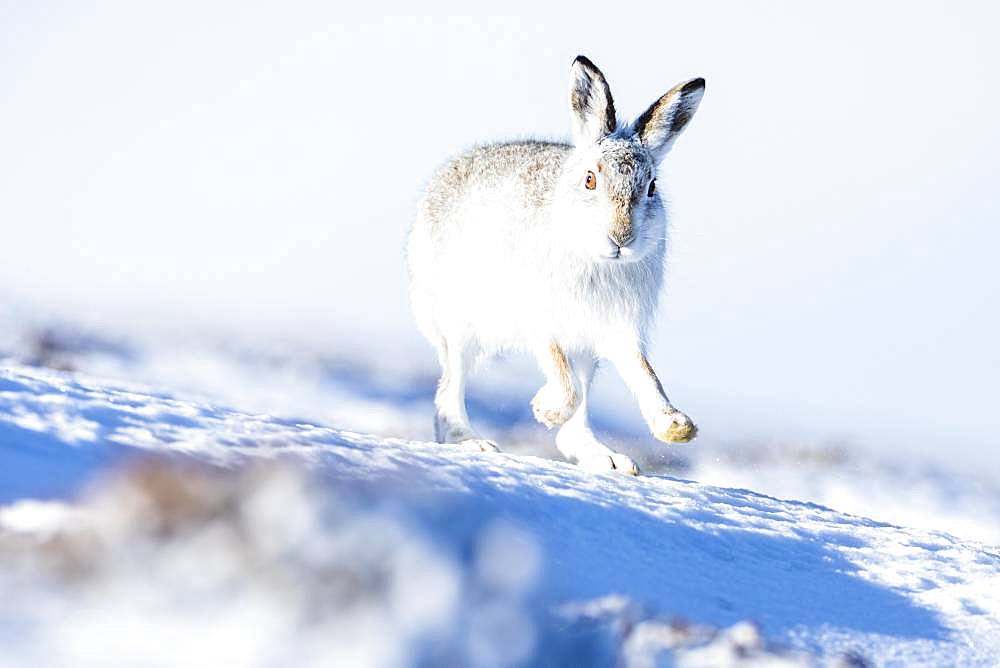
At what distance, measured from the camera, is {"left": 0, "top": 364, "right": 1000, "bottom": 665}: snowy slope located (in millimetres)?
2811

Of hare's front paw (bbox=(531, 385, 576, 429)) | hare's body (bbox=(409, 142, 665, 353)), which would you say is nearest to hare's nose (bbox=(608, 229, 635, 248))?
hare's body (bbox=(409, 142, 665, 353))

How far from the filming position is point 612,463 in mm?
6602

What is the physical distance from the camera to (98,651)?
2.61 metres

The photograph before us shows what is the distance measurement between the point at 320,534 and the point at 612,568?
43.2 inches

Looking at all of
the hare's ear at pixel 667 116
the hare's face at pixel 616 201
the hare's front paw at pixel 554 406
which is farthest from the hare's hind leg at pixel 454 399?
the hare's ear at pixel 667 116

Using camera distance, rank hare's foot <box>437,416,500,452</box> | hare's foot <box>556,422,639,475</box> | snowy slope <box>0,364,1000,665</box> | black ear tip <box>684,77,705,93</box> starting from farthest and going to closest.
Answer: hare's foot <box>437,416,500,452</box> → black ear tip <box>684,77,705,93</box> → hare's foot <box>556,422,639,475</box> → snowy slope <box>0,364,1000,665</box>

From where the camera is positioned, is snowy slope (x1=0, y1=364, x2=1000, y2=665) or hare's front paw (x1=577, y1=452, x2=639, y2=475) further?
hare's front paw (x1=577, y1=452, x2=639, y2=475)

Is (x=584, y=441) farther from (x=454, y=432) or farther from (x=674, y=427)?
(x=454, y=432)

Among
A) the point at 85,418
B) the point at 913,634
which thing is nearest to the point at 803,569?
the point at 913,634

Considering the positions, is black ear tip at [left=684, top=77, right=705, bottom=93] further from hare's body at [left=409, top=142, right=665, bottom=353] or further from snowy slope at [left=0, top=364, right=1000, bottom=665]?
snowy slope at [left=0, top=364, right=1000, bottom=665]

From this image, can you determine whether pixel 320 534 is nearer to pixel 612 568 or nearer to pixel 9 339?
pixel 612 568

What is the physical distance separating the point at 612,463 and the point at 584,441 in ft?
1.32

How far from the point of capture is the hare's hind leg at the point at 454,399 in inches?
302


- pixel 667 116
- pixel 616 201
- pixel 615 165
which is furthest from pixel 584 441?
pixel 667 116
